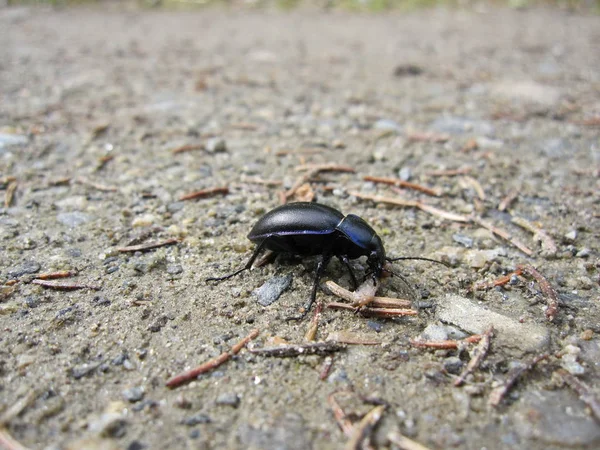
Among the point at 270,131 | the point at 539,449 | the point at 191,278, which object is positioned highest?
the point at 270,131

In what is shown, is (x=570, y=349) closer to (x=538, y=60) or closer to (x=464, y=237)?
(x=464, y=237)

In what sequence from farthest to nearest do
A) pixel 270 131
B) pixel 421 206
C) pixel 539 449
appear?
pixel 270 131 < pixel 421 206 < pixel 539 449

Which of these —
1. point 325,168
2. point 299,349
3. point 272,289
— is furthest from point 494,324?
point 325,168

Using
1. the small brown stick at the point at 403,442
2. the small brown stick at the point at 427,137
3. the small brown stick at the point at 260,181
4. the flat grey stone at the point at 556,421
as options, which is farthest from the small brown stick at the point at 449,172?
the small brown stick at the point at 403,442

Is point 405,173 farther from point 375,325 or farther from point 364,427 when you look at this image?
point 364,427

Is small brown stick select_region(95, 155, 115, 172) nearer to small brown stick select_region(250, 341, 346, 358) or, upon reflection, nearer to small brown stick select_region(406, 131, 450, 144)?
small brown stick select_region(250, 341, 346, 358)

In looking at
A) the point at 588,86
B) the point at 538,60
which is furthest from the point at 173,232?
the point at 538,60

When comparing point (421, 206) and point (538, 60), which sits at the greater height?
point (538, 60)
